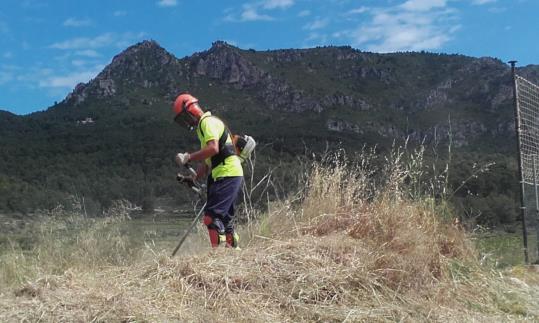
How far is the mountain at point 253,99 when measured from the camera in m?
48.0

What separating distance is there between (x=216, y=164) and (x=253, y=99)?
84.5m

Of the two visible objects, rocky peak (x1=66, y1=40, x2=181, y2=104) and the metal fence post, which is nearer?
the metal fence post

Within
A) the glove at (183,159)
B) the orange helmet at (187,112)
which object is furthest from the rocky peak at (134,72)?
the glove at (183,159)

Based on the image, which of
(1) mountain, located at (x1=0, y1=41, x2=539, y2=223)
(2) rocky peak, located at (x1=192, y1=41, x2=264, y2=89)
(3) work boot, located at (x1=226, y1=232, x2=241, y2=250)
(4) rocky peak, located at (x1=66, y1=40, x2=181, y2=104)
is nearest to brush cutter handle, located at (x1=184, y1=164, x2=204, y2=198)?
(3) work boot, located at (x1=226, y1=232, x2=241, y2=250)

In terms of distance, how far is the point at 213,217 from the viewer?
5562 millimetres

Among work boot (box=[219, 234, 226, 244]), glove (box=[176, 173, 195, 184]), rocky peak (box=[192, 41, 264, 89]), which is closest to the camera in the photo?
work boot (box=[219, 234, 226, 244])

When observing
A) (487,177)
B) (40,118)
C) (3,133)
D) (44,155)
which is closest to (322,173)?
(487,177)

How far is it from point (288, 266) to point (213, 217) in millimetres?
1287

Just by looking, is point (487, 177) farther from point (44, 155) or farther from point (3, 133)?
point (3, 133)

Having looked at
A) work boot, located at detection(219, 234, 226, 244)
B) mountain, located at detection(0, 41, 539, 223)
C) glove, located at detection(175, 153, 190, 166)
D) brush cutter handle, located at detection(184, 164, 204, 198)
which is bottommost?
work boot, located at detection(219, 234, 226, 244)

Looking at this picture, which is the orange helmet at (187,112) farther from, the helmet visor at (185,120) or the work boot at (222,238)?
the work boot at (222,238)

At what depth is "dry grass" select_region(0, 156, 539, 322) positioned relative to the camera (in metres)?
3.92

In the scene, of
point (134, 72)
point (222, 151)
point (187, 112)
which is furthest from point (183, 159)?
point (134, 72)

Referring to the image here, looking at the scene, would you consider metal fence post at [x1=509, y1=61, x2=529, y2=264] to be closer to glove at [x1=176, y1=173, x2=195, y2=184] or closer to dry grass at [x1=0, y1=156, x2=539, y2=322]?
dry grass at [x1=0, y1=156, x2=539, y2=322]
